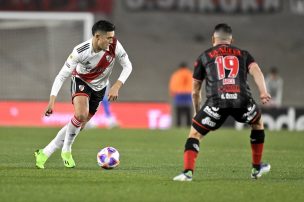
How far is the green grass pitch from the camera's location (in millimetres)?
8625

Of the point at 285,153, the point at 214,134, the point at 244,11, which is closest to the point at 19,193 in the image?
the point at 285,153

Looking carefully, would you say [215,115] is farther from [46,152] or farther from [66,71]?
[46,152]

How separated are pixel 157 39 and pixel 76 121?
64.0 feet

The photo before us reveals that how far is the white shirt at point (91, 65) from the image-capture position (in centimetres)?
1127

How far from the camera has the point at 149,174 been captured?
10.9 m

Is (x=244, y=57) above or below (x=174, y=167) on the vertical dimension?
above

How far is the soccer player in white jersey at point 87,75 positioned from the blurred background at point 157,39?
48.3 feet

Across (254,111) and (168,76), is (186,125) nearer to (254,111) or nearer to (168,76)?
(168,76)

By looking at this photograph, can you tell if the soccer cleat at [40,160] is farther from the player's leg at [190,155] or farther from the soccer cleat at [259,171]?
the soccer cleat at [259,171]

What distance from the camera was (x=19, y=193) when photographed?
28.4 feet

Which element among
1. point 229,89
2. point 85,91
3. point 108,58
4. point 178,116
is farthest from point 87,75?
point 178,116

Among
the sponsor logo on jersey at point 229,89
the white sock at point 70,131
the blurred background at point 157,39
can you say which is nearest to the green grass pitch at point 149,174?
the white sock at point 70,131

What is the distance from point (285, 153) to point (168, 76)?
1567 centimetres

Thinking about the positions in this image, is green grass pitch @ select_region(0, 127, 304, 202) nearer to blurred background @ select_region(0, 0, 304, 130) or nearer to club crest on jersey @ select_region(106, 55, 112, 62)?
club crest on jersey @ select_region(106, 55, 112, 62)
